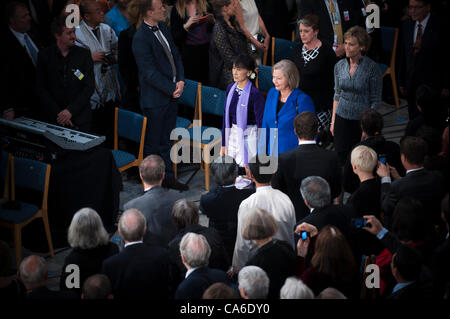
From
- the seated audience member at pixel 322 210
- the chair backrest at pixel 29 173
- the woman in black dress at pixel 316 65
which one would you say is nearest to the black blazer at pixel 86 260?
the seated audience member at pixel 322 210

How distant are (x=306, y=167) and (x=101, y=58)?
2730mm

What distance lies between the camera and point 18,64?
5613mm

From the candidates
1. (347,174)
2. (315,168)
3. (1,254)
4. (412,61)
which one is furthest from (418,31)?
(1,254)

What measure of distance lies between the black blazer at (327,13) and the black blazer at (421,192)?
9.63ft

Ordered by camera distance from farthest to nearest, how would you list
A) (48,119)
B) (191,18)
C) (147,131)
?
(191,18)
(147,131)
(48,119)

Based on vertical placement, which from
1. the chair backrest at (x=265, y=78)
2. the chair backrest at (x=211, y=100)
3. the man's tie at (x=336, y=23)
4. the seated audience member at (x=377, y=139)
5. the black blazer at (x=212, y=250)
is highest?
the man's tie at (x=336, y=23)

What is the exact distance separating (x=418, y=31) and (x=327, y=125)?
4.47 ft

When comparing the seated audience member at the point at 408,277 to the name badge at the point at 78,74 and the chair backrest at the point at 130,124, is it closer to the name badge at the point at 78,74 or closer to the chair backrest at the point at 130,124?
the chair backrest at the point at 130,124

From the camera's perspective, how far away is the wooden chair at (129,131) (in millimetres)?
5781

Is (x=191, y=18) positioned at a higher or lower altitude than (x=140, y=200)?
higher

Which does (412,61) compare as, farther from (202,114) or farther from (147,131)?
(147,131)

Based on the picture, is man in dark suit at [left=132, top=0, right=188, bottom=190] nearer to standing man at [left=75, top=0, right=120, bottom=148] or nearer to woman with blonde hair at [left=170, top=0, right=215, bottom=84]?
standing man at [left=75, top=0, right=120, bottom=148]

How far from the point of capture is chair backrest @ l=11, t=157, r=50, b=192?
16.0ft

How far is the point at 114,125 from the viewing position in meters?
6.23
